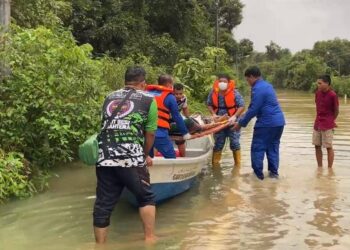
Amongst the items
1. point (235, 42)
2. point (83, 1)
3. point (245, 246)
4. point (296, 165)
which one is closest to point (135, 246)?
point (245, 246)

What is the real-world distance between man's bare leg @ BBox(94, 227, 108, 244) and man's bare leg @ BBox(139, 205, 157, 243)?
40 centimetres

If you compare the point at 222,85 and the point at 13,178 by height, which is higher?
the point at 222,85

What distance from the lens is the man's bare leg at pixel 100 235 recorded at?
203 inches

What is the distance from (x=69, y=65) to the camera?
809cm

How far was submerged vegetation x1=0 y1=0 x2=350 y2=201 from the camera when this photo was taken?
7.62m

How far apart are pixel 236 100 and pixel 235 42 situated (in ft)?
114

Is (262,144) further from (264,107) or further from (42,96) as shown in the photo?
(42,96)

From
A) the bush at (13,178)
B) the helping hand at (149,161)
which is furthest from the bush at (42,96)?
the helping hand at (149,161)

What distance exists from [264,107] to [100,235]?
393 centimetres

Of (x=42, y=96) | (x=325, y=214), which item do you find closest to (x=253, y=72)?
(x=325, y=214)

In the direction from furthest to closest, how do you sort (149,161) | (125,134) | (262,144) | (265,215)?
(262,144) < (265,215) < (149,161) < (125,134)

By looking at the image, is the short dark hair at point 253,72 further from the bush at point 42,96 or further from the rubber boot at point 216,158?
the bush at point 42,96

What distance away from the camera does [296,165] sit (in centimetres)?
1010

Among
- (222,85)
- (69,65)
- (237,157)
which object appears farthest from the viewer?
(237,157)
